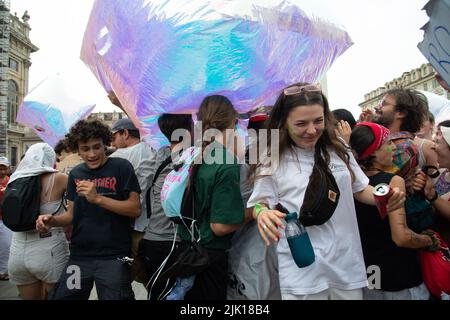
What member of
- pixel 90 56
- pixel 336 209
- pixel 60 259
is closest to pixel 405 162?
pixel 336 209

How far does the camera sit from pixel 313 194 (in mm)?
1565

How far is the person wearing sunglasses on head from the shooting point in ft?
5.12

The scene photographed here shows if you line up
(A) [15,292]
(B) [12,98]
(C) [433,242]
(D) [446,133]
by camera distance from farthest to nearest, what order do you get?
(B) [12,98] → (A) [15,292] → (D) [446,133] → (C) [433,242]

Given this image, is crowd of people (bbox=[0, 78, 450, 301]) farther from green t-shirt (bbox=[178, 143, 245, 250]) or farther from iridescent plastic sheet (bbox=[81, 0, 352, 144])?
iridescent plastic sheet (bbox=[81, 0, 352, 144])

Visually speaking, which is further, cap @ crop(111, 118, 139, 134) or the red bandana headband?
cap @ crop(111, 118, 139, 134)

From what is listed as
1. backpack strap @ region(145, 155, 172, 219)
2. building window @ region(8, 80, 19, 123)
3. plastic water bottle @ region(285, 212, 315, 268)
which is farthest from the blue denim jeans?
building window @ region(8, 80, 19, 123)

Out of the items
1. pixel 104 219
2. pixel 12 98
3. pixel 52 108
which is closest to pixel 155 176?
pixel 104 219

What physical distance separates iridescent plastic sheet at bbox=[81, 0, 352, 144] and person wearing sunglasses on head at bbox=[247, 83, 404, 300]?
0.24 metres

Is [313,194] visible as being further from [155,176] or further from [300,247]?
[155,176]

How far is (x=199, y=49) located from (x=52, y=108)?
12.2 ft

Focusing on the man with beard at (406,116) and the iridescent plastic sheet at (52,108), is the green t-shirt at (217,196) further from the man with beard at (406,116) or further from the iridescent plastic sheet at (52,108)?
the iridescent plastic sheet at (52,108)

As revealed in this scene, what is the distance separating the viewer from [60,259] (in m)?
2.69

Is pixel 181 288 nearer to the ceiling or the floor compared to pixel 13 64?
nearer to the floor

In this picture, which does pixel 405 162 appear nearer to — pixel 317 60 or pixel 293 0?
pixel 317 60
